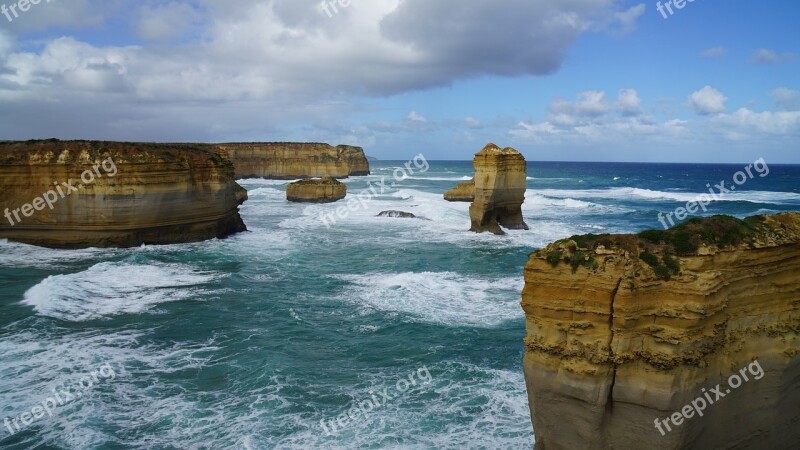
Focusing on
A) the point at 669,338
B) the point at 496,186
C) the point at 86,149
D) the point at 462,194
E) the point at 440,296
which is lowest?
the point at 440,296

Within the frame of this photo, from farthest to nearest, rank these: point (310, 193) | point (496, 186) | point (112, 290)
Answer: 1. point (310, 193)
2. point (496, 186)
3. point (112, 290)

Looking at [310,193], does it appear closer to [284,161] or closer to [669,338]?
[284,161]

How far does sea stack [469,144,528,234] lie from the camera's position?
101ft

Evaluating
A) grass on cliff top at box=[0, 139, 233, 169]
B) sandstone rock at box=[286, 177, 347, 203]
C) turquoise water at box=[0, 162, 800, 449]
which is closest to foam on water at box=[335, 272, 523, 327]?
turquoise water at box=[0, 162, 800, 449]

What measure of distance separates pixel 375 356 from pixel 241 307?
604 centimetres

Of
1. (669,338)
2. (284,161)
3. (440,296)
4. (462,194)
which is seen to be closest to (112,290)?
(440,296)

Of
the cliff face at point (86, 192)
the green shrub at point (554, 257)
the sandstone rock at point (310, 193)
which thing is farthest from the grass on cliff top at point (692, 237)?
the sandstone rock at point (310, 193)

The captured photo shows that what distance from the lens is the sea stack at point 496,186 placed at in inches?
1211

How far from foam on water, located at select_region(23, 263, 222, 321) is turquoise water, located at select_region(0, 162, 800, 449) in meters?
0.08

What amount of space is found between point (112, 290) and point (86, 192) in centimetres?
964

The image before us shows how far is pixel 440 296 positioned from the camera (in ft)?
59.7

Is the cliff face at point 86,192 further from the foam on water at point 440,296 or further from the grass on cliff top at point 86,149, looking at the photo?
the foam on water at point 440,296

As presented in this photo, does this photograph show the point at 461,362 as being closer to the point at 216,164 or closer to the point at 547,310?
the point at 547,310

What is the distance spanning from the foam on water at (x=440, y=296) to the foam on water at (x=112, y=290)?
6.16 metres
